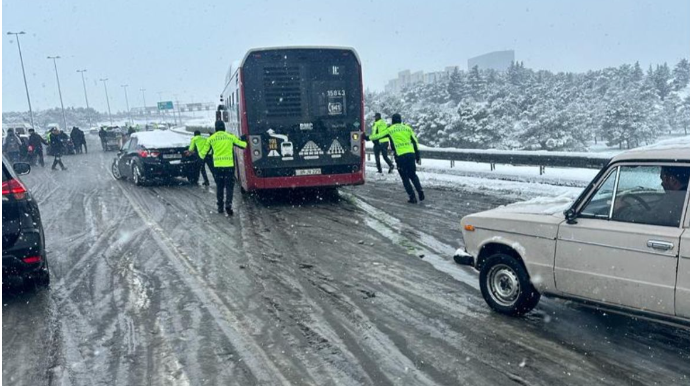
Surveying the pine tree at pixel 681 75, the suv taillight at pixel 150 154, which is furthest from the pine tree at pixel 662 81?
the suv taillight at pixel 150 154

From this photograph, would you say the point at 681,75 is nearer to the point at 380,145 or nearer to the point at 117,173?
the point at 380,145

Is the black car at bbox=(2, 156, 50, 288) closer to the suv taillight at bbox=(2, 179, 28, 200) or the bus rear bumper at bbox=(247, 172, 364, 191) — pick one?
the suv taillight at bbox=(2, 179, 28, 200)

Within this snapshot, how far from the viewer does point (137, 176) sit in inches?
687

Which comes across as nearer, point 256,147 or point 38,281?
point 38,281

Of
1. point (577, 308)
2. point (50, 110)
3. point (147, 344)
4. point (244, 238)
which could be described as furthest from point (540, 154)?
point (50, 110)

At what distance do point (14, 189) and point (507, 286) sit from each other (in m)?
5.40

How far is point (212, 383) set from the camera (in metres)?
4.25

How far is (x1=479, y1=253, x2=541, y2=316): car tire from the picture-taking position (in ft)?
17.4

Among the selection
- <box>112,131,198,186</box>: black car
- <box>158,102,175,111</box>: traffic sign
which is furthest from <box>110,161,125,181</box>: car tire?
<box>158,102,175,111</box>: traffic sign

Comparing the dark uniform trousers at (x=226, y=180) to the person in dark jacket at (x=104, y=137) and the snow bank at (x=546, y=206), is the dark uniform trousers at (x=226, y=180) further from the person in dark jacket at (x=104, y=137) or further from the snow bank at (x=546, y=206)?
the person in dark jacket at (x=104, y=137)

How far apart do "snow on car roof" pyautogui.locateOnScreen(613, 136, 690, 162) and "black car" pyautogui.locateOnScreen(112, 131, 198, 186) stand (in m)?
14.4

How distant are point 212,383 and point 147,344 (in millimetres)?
1126

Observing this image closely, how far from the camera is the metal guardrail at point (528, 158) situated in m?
13.5

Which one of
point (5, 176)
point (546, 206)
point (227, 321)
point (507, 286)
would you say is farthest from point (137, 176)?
point (546, 206)
